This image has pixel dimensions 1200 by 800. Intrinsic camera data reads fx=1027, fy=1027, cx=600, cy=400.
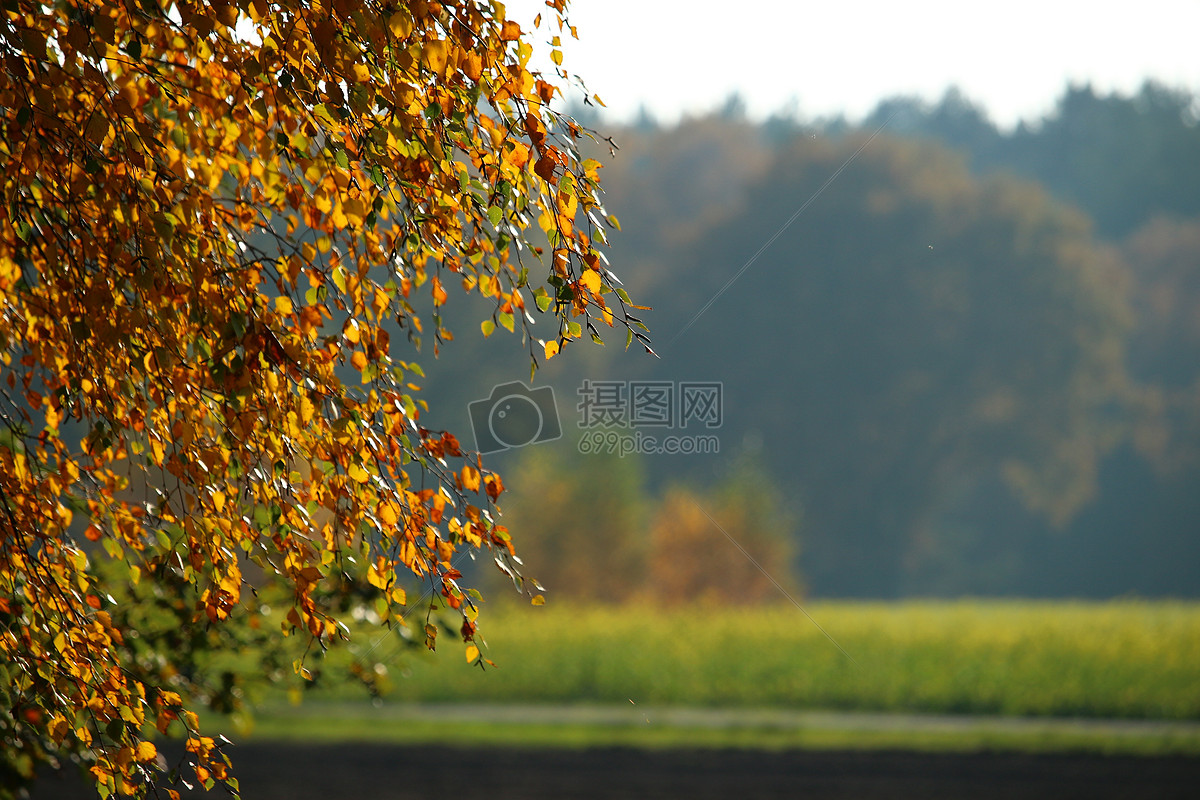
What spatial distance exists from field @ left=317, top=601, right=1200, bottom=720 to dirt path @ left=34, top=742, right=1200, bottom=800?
173 centimetres

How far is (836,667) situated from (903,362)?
41.7ft

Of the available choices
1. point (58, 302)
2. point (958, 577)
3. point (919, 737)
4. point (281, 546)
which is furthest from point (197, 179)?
point (958, 577)

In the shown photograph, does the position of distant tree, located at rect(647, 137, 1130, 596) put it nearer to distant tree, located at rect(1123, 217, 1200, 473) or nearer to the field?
distant tree, located at rect(1123, 217, 1200, 473)

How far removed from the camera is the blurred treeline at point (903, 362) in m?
19.7

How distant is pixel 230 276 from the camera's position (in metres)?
2.10

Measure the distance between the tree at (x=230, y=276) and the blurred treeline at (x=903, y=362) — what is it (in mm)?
13583

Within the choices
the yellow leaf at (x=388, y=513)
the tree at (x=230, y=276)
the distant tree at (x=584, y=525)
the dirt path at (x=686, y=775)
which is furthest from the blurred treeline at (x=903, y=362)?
the yellow leaf at (x=388, y=513)

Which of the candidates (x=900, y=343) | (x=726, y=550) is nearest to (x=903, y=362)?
(x=900, y=343)

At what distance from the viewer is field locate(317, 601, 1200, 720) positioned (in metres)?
11.7

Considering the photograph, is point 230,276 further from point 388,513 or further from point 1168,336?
point 1168,336

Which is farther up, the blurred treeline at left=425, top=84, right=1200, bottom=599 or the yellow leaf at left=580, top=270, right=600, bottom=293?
the blurred treeline at left=425, top=84, right=1200, bottom=599

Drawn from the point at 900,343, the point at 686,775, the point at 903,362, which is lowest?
the point at 686,775

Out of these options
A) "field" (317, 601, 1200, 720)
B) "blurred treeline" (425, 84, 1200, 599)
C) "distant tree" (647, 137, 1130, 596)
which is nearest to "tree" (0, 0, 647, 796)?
"field" (317, 601, 1200, 720)

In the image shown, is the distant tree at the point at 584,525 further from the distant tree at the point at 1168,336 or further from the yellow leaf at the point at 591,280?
the distant tree at the point at 1168,336
